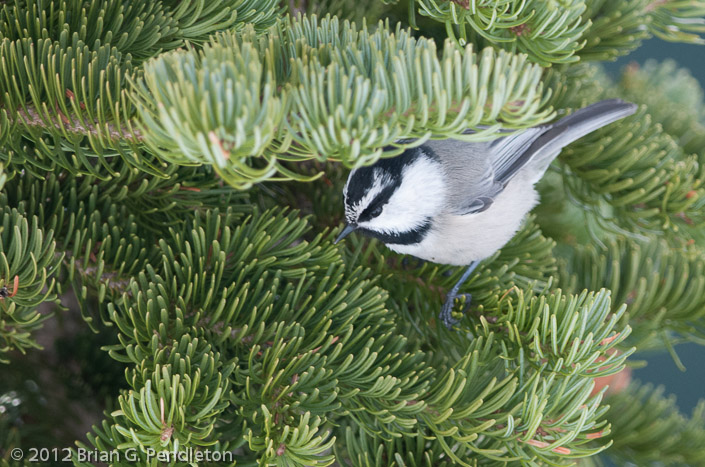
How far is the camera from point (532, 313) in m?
0.41

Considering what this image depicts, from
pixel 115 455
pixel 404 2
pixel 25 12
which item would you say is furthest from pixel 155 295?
pixel 404 2

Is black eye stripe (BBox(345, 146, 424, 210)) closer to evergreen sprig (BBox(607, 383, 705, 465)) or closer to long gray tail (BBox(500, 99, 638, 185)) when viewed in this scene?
long gray tail (BBox(500, 99, 638, 185))

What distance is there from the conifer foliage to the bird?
1.2 inches

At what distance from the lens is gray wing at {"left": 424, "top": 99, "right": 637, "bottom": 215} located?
0.68 m

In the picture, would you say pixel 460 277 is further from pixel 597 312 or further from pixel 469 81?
pixel 469 81

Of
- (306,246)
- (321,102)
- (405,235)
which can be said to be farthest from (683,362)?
(321,102)

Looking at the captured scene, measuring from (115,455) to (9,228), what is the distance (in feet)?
0.49

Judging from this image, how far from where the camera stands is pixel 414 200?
0.66 m

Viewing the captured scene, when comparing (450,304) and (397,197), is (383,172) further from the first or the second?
(450,304)

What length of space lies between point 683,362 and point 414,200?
3.18 ft

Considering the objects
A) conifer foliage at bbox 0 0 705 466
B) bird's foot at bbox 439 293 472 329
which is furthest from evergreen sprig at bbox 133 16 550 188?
bird's foot at bbox 439 293 472 329

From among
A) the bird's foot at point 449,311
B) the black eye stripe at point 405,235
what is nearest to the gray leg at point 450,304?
the bird's foot at point 449,311

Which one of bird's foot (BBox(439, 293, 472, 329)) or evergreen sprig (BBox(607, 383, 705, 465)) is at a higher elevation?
bird's foot (BBox(439, 293, 472, 329))

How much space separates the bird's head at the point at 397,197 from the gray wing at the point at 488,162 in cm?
2
